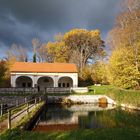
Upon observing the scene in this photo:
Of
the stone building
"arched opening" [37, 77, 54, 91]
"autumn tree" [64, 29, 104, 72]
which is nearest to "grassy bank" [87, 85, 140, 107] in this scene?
the stone building

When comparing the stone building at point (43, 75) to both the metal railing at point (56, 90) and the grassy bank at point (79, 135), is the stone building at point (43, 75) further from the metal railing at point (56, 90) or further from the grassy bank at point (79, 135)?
the grassy bank at point (79, 135)

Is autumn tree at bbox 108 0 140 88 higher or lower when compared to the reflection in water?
higher

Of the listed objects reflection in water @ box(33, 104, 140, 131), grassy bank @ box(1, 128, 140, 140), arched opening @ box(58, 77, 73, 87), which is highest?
arched opening @ box(58, 77, 73, 87)

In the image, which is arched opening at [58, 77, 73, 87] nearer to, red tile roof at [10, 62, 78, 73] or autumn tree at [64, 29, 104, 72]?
red tile roof at [10, 62, 78, 73]

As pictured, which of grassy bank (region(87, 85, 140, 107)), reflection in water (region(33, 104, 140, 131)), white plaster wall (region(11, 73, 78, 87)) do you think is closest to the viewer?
reflection in water (region(33, 104, 140, 131))

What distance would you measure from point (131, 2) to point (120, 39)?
4.63m

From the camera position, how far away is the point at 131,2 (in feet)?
93.5

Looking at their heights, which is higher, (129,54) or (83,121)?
(129,54)

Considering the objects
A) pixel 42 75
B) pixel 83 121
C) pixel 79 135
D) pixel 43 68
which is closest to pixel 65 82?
pixel 43 68

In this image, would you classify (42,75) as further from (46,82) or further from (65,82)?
(65,82)

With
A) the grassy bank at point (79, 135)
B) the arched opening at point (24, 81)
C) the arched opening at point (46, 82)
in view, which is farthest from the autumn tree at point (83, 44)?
the grassy bank at point (79, 135)

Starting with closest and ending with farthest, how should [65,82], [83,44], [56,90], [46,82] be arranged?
[56,90], [46,82], [65,82], [83,44]

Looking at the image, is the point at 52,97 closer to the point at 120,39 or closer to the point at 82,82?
the point at 120,39

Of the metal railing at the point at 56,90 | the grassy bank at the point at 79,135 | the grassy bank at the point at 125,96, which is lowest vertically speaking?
the grassy bank at the point at 79,135
